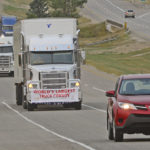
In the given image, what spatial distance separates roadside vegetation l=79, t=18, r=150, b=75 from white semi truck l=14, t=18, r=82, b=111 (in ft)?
83.1

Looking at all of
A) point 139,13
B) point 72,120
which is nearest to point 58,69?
point 72,120

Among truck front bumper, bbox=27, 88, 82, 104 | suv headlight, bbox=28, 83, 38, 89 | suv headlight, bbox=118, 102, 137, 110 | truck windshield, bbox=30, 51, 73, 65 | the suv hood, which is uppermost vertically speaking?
truck windshield, bbox=30, 51, 73, 65

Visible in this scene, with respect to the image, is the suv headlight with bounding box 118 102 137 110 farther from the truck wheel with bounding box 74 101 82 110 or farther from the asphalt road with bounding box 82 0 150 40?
the asphalt road with bounding box 82 0 150 40

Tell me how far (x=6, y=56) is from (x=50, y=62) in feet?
97.4

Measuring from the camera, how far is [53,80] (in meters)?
31.2

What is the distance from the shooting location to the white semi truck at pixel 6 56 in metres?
60.7

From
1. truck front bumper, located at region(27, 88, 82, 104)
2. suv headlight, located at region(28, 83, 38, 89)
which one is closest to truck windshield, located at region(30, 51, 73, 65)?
suv headlight, located at region(28, 83, 38, 89)

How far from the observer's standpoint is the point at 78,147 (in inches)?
641

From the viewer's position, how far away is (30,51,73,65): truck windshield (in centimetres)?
3153

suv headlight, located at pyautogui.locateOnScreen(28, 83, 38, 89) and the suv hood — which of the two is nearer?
the suv hood

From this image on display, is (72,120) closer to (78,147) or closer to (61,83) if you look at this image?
(61,83)

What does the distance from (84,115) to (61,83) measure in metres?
2.62

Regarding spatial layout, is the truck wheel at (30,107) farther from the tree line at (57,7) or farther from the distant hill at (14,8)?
the distant hill at (14,8)

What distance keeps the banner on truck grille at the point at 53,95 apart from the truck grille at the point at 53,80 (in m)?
0.22
